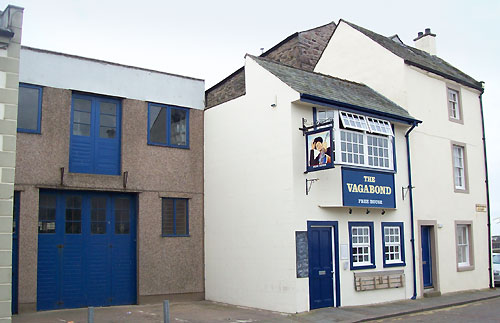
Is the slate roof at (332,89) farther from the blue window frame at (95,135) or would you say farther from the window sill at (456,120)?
the blue window frame at (95,135)

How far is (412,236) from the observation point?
16.6 metres

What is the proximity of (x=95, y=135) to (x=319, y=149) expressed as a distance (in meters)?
6.40

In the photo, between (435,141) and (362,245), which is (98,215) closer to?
(362,245)

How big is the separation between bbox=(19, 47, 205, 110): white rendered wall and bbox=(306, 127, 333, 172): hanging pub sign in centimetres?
477

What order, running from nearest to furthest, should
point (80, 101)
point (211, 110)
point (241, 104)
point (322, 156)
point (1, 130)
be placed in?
point (1, 130) < point (322, 156) < point (80, 101) < point (241, 104) < point (211, 110)

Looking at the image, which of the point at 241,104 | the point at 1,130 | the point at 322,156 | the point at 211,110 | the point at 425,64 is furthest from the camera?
the point at 425,64

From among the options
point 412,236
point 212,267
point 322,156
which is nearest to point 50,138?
point 212,267

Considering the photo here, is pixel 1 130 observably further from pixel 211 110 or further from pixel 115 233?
pixel 211 110

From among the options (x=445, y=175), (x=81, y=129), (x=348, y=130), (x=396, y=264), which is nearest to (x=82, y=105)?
(x=81, y=129)

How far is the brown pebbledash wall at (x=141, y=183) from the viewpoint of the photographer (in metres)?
13.4

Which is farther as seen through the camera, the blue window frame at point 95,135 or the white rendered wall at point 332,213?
the blue window frame at point 95,135

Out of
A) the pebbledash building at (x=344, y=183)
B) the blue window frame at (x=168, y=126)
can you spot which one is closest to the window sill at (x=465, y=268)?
the pebbledash building at (x=344, y=183)

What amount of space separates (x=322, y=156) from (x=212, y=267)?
5.35 meters

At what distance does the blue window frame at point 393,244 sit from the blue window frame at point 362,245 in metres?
0.58
